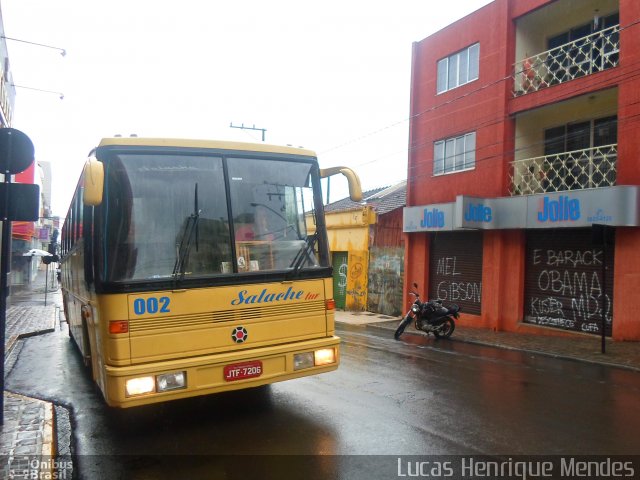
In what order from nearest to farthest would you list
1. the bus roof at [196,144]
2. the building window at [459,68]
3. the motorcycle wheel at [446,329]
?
the bus roof at [196,144], the motorcycle wheel at [446,329], the building window at [459,68]

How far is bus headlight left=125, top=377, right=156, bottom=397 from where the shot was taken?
4.76 metres

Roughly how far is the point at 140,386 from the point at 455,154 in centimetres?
1426

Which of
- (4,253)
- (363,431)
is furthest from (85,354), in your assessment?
(363,431)

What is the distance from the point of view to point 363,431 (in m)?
5.31

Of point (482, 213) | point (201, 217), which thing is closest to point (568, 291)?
point (482, 213)

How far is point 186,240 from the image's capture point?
516 cm

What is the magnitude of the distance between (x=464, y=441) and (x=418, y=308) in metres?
8.74

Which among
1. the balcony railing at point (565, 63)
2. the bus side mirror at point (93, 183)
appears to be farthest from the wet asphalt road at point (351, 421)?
the balcony railing at point (565, 63)

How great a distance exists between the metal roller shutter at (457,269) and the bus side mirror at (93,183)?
13.4 m

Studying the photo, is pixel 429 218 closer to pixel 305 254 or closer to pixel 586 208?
pixel 586 208

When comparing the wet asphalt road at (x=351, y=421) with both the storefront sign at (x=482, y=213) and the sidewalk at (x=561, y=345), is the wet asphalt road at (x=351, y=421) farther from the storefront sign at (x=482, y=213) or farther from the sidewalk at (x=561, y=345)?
the storefront sign at (x=482, y=213)

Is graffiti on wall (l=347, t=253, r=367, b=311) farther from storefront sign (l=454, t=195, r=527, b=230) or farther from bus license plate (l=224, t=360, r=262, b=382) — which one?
bus license plate (l=224, t=360, r=262, b=382)

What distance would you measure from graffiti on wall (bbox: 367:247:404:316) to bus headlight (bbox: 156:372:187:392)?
15.4m

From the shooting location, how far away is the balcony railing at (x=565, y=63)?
13.5 m
